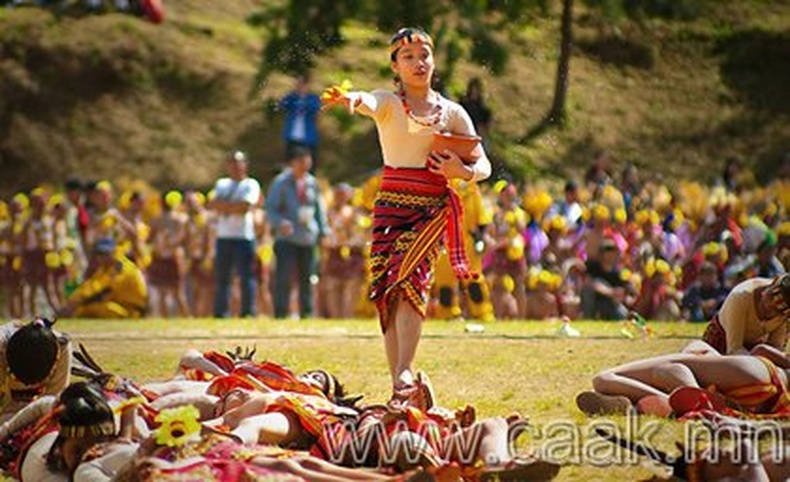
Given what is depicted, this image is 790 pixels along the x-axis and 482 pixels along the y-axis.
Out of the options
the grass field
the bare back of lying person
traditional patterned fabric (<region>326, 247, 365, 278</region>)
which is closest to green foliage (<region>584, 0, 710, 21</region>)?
traditional patterned fabric (<region>326, 247, 365, 278</region>)

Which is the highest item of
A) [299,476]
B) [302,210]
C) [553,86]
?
[553,86]

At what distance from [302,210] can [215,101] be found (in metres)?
12.7

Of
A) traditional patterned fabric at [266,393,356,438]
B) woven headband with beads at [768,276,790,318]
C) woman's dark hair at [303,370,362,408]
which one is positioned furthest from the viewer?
woven headband with beads at [768,276,790,318]

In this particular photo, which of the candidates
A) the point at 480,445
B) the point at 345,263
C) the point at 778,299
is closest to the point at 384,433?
the point at 480,445

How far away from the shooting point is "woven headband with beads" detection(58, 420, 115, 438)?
642 cm

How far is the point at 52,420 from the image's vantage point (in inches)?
267

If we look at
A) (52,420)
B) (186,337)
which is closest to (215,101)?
(186,337)

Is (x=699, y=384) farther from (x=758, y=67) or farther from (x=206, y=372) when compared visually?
(x=758, y=67)

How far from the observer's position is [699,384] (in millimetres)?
8188

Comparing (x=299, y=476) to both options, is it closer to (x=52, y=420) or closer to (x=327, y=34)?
(x=52, y=420)

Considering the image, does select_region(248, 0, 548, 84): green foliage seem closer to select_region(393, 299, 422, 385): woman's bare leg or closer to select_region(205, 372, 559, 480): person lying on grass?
select_region(393, 299, 422, 385): woman's bare leg

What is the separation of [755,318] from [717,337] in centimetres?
27

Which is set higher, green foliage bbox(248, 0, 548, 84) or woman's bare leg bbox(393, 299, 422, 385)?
green foliage bbox(248, 0, 548, 84)

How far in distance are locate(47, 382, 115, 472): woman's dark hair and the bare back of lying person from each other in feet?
8.40
